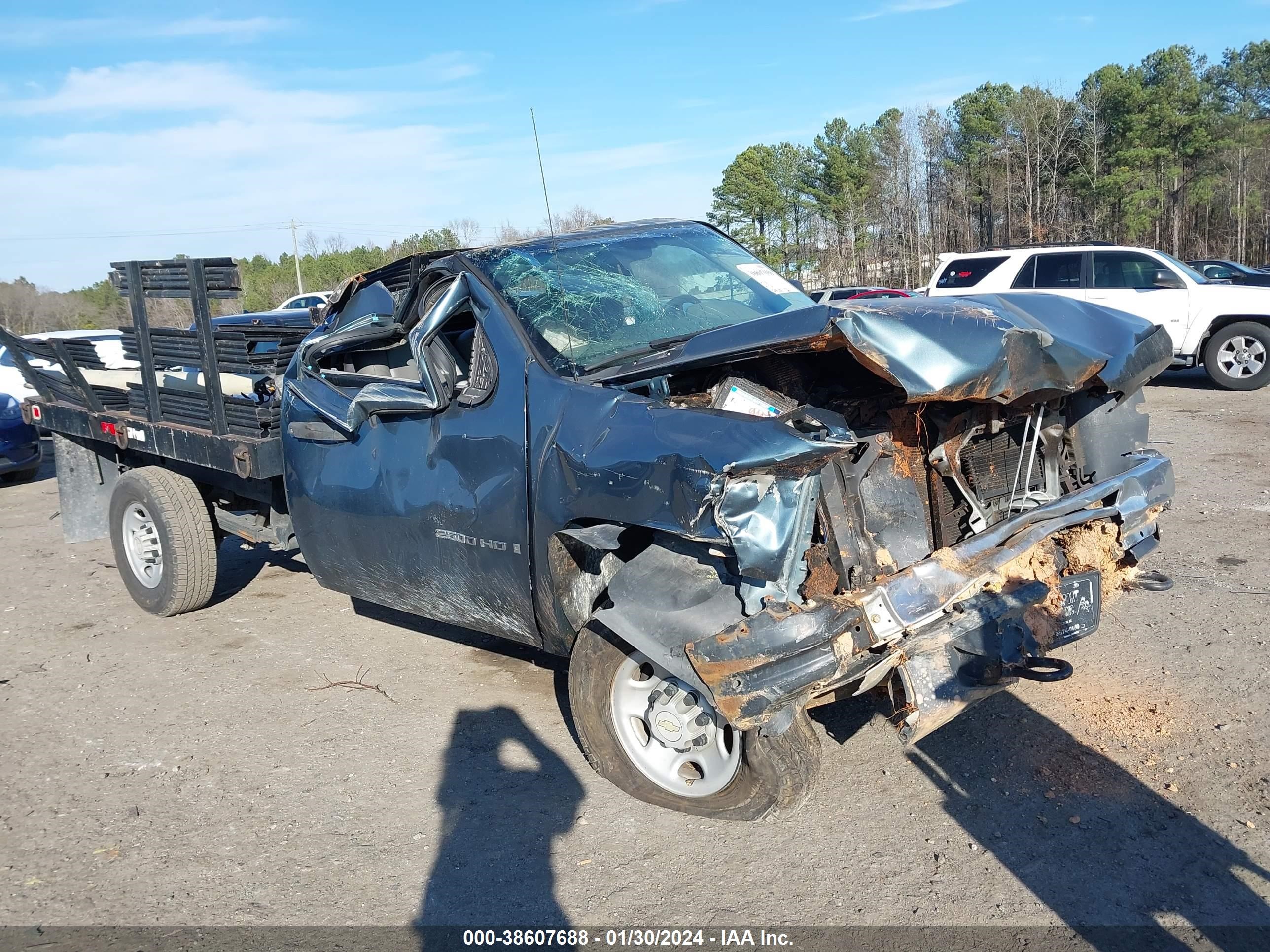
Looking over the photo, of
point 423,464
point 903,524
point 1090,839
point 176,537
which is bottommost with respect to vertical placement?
point 1090,839

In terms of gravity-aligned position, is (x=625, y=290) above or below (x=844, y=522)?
above

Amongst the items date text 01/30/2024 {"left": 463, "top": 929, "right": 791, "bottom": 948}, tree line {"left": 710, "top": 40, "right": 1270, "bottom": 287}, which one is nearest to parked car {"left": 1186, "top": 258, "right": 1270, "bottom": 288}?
date text 01/30/2024 {"left": 463, "top": 929, "right": 791, "bottom": 948}

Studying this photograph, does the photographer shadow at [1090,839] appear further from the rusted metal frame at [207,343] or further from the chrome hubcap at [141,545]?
the chrome hubcap at [141,545]

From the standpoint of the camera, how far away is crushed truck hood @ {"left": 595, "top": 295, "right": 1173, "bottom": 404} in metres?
2.92

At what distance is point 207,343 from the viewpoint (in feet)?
17.5

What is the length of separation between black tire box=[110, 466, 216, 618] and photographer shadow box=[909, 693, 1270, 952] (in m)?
4.27

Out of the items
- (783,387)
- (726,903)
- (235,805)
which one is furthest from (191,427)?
(726,903)

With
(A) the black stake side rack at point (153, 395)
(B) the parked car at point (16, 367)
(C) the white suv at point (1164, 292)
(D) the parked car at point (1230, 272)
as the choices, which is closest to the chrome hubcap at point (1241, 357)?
(C) the white suv at point (1164, 292)

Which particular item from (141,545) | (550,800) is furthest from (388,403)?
(141,545)

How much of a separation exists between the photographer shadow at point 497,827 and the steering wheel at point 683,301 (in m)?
1.95

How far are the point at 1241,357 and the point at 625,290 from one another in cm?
1122

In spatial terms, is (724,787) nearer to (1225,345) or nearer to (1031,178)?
(1225,345)

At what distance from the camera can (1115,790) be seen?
→ 3.45m

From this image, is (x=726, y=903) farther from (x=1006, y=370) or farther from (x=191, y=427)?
(x=191, y=427)
